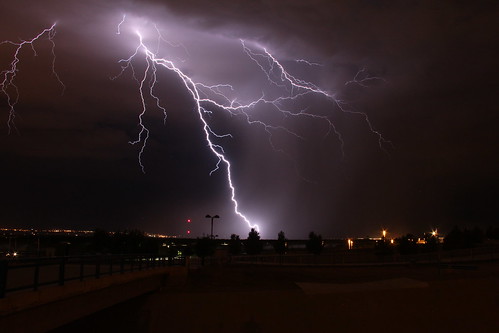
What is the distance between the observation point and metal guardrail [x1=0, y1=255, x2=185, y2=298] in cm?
830

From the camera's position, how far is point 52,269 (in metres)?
15.1

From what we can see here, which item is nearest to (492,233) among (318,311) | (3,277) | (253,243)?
(253,243)

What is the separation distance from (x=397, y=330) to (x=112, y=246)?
1793 inches

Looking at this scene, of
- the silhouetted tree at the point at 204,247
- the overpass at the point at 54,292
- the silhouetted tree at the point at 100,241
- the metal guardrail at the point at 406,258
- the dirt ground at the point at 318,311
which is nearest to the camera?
the overpass at the point at 54,292

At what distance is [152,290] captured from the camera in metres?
19.1

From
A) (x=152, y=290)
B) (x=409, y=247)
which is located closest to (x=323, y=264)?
(x=409, y=247)

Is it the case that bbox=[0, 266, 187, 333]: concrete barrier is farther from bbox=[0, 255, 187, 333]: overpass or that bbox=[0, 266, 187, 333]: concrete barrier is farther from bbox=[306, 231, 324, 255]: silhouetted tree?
bbox=[306, 231, 324, 255]: silhouetted tree

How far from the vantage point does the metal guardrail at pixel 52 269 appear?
27.2ft

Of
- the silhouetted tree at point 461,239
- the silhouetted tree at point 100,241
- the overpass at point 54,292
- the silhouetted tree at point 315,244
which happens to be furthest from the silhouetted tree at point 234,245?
the overpass at point 54,292

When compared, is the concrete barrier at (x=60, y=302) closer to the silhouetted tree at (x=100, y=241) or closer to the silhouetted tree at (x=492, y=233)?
the silhouetted tree at (x=100, y=241)

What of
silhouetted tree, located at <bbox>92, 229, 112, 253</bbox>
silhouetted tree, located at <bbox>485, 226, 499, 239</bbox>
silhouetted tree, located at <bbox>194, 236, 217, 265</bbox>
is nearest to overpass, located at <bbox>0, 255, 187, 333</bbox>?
silhouetted tree, located at <bbox>194, 236, 217, 265</bbox>

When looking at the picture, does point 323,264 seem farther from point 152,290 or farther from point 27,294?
point 27,294

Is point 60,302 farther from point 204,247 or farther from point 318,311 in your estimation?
point 204,247

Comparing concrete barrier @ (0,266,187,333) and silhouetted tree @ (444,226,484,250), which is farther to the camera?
silhouetted tree @ (444,226,484,250)
